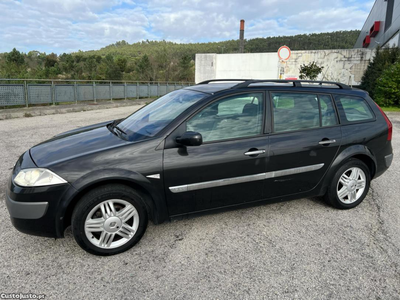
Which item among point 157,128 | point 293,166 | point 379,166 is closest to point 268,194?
point 293,166

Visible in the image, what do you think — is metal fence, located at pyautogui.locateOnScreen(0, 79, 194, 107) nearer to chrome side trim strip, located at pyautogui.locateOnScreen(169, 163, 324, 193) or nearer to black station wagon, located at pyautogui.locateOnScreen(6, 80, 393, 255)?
black station wagon, located at pyautogui.locateOnScreen(6, 80, 393, 255)

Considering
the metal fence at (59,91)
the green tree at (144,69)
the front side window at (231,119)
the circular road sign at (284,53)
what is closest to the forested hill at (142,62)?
the green tree at (144,69)

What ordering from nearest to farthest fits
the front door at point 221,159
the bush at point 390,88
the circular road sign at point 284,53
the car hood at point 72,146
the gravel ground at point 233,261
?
the gravel ground at point 233,261 < the car hood at point 72,146 < the front door at point 221,159 < the circular road sign at point 284,53 < the bush at point 390,88

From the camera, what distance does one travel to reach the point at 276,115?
3.28 meters

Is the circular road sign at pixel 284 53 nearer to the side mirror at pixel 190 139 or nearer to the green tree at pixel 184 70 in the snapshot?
the side mirror at pixel 190 139

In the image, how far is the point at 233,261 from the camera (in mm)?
2645

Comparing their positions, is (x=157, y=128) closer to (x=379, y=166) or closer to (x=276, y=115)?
(x=276, y=115)

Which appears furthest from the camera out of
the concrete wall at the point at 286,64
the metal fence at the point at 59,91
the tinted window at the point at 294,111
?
the concrete wall at the point at 286,64

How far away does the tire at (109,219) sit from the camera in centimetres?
256

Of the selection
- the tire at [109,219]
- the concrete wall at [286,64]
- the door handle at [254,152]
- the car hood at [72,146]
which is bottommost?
the tire at [109,219]

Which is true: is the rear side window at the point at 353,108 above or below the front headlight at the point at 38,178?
above

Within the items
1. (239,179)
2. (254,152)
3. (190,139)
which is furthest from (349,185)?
(190,139)

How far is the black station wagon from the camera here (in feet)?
8.39

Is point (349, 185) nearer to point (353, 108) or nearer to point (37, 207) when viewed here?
point (353, 108)
